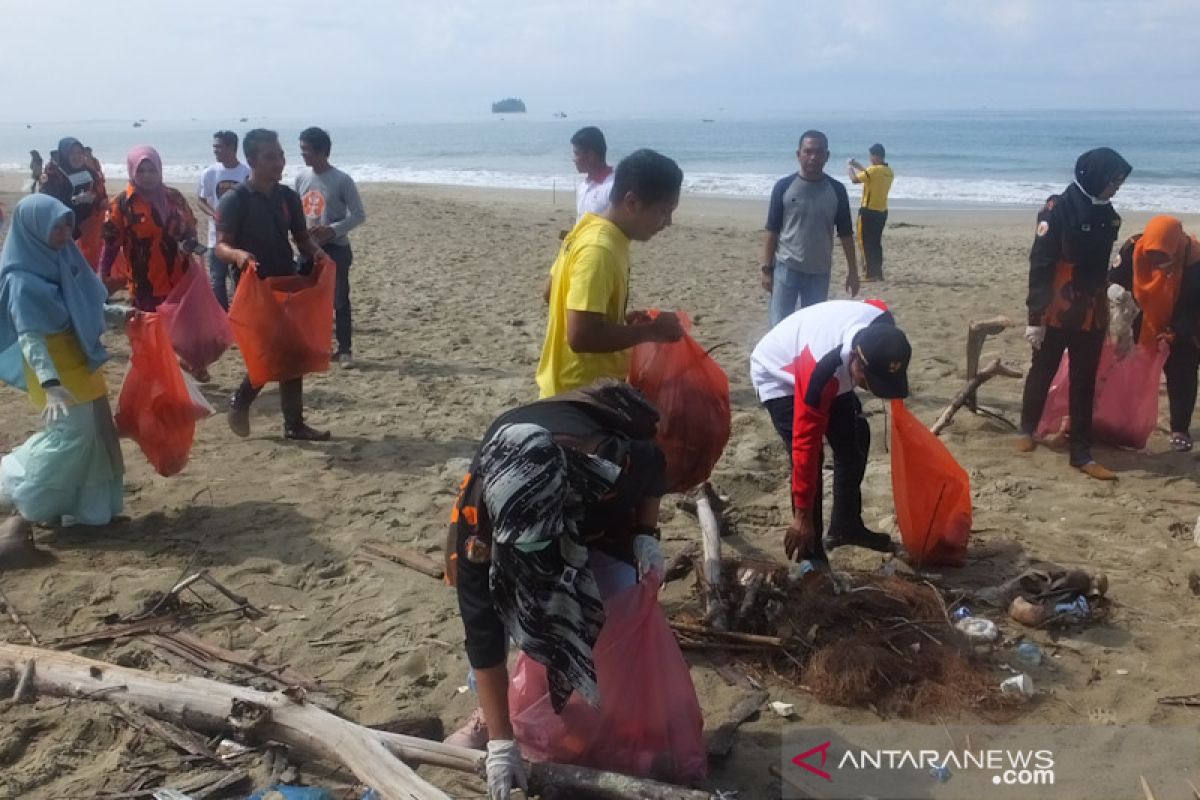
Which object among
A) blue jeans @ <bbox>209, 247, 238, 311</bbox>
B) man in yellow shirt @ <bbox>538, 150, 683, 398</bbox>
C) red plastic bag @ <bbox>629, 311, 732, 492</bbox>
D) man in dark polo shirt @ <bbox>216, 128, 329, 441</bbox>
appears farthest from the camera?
blue jeans @ <bbox>209, 247, 238, 311</bbox>

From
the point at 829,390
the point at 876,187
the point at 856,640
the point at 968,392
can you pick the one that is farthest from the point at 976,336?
the point at 876,187

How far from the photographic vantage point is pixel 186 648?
11.8ft

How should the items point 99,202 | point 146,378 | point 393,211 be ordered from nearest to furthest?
point 146,378 → point 99,202 → point 393,211

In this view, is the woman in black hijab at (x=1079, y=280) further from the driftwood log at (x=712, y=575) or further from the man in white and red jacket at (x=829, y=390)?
the driftwood log at (x=712, y=575)

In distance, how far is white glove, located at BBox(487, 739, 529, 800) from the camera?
2508 millimetres

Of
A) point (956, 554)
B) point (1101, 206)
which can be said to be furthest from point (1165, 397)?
point (956, 554)

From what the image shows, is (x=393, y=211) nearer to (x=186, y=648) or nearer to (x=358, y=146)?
(x=186, y=648)

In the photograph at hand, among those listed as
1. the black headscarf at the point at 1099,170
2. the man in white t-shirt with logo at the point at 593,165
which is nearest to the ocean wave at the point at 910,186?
the man in white t-shirt with logo at the point at 593,165

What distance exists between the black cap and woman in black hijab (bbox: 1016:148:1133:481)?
226 cm

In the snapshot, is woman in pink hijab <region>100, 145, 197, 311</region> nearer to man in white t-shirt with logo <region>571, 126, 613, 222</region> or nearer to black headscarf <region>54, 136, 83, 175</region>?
black headscarf <region>54, 136, 83, 175</region>

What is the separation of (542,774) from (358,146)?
69.5m

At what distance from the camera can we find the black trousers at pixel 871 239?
1200 cm

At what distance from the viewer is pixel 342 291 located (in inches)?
Result: 295

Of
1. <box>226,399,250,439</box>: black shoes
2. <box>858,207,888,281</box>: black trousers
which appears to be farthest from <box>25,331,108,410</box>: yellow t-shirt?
<box>858,207,888,281</box>: black trousers
